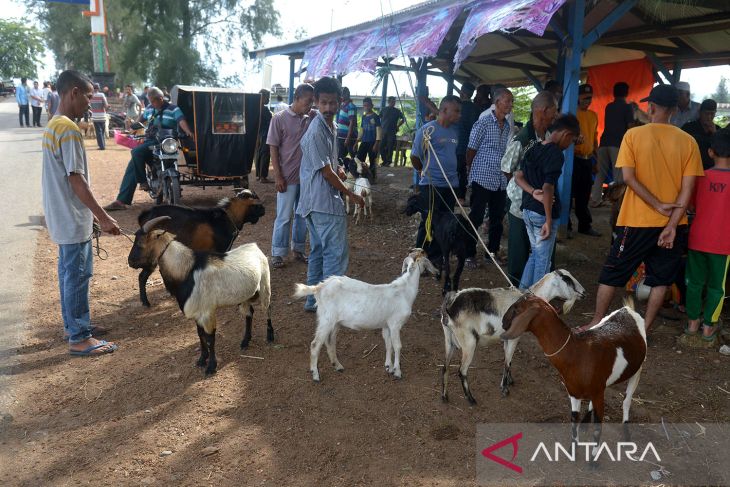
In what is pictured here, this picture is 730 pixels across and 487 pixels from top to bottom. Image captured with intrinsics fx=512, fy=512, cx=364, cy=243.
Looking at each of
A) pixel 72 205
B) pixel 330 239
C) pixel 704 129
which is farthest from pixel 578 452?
pixel 704 129

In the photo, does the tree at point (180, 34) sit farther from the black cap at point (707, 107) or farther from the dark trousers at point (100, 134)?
the black cap at point (707, 107)

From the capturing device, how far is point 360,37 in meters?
9.55

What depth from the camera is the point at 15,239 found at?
783 centimetres

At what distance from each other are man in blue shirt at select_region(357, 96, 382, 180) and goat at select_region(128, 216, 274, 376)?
9.03 m

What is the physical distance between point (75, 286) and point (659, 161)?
4.96 m

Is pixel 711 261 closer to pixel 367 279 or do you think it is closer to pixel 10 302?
pixel 367 279

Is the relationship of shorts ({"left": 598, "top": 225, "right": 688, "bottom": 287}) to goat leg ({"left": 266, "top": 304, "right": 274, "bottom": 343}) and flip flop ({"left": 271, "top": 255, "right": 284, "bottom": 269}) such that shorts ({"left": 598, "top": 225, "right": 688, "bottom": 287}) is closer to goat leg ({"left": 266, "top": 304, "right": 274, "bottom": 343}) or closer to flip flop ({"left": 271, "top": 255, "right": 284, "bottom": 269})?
goat leg ({"left": 266, "top": 304, "right": 274, "bottom": 343})

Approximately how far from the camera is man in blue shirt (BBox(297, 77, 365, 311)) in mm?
4551

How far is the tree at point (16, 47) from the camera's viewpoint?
61.5 m

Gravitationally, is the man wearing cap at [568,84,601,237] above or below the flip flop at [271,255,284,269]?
above

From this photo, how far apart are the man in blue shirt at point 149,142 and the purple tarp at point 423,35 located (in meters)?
2.83

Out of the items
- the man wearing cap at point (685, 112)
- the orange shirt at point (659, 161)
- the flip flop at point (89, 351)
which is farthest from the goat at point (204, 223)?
the man wearing cap at point (685, 112)

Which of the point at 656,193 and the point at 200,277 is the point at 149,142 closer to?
the point at 200,277

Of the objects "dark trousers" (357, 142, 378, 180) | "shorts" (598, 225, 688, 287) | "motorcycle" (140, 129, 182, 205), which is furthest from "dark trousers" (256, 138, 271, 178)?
"shorts" (598, 225, 688, 287)
